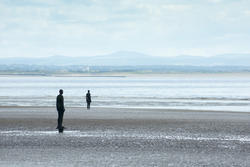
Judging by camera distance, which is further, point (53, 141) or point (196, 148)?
point (53, 141)

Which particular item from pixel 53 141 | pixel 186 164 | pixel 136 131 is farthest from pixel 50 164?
pixel 136 131

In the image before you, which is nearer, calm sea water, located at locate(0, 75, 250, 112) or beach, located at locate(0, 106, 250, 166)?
beach, located at locate(0, 106, 250, 166)

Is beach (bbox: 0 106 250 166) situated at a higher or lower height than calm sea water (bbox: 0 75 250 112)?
lower

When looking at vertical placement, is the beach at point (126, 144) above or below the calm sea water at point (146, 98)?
A: below

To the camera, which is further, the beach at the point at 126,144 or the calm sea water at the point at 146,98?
the calm sea water at the point at 146,98

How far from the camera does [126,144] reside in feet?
60.5

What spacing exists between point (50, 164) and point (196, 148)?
560 cm

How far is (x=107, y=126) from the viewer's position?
25.8 meters

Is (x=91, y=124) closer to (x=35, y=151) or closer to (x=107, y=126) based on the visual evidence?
(x=107, y=126)

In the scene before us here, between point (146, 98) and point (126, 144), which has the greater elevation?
point (146, 98)

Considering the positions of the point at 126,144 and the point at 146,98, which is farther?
the point at 146,98

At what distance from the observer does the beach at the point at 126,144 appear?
1495 cm

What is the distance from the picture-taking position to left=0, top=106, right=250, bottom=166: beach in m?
15.0

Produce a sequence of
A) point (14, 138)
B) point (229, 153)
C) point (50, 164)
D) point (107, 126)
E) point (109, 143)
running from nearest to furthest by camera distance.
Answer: point (50, 164) → point (229, 153) → point (109, 143) → point (14, 138) → point (107, 126)
